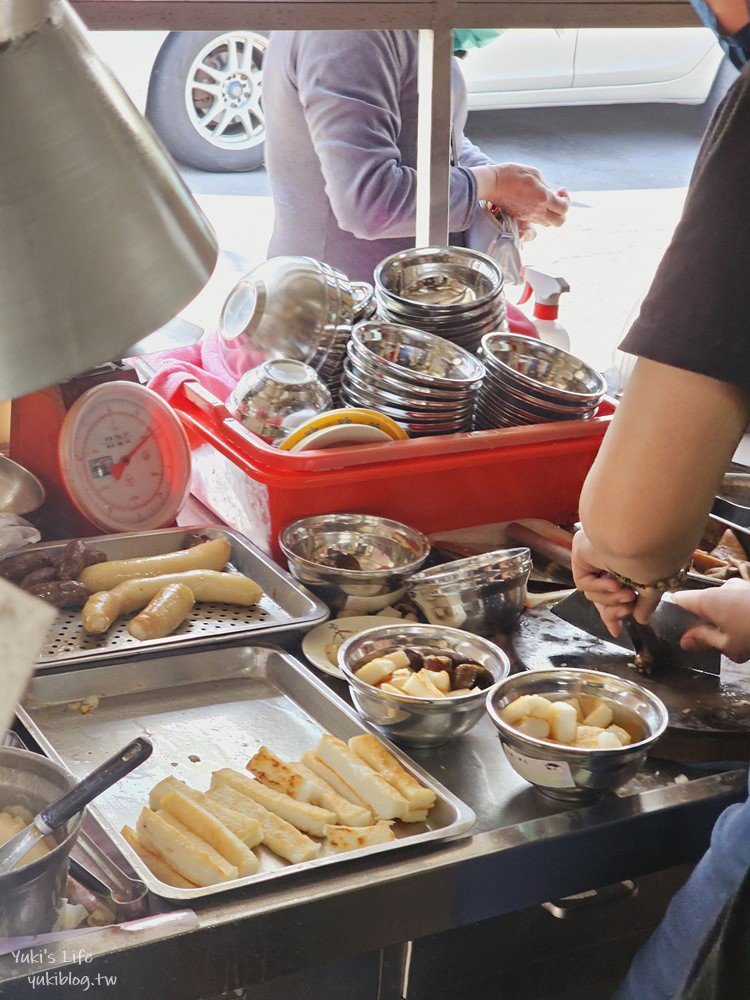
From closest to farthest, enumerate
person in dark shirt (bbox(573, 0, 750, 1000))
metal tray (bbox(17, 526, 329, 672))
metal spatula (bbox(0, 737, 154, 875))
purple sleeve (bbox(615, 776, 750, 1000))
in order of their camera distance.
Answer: person in dark shirt (bbox(573, 0, 750, 1000)), metal spatula (bbox(0, 737, 154, 875)), purple sleeve (bbox(615, 776, 750, 1000)), metal tray (bbox(17, 526, 329, 672))

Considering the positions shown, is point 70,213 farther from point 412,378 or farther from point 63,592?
point 412,378

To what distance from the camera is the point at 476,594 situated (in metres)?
1.83

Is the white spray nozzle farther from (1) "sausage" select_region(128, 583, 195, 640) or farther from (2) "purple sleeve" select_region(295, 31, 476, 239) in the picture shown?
(1) "sausage" select_region(128, 583, 195, 640)

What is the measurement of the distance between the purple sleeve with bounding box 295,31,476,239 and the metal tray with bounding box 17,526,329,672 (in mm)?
1158

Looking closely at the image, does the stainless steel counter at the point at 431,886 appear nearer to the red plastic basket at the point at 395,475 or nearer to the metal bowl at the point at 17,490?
the red plastic basket at the point at 395,475

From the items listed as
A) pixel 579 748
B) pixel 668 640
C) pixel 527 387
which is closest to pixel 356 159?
pixel 527 387

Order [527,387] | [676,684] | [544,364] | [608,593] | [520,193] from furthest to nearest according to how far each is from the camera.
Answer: [520,193] < [544,364] < [527,387] < [676,684] < [608,593]

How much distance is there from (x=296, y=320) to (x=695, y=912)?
1.41 meters

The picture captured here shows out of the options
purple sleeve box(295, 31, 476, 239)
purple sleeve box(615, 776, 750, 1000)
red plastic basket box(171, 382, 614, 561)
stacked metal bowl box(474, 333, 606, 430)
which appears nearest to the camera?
purple sleeve box(615, 776, 750, 1000)

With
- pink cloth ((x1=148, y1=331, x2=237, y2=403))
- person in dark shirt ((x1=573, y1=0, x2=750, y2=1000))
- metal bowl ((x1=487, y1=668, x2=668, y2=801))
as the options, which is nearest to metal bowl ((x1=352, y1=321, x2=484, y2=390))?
pink cloth ((x1=148, y1=331, x2=237, y2=403))

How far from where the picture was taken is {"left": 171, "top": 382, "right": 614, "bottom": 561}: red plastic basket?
2059 millimetres

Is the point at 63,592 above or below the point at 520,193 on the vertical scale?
below

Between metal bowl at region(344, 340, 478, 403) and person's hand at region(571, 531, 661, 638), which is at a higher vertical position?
metal bowl at region(344, 340, 478, 403)

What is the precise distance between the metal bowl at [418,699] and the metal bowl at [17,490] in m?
0.77
